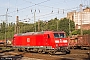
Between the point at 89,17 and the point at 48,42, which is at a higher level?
the point at 89,17

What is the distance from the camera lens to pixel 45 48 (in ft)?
94.2

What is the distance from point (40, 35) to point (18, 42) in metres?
9.32

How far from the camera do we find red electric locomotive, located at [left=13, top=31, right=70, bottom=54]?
89.6ft

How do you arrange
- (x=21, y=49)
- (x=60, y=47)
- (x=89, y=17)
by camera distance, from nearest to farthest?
(x=60, y=47) < (x=21, y=49) < (x=89, y=17)

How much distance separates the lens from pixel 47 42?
2828 cm

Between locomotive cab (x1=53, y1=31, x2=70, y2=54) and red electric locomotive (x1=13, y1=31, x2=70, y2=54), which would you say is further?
red electric locomotive (x1=13, y1=31, x2=70, y2=54)

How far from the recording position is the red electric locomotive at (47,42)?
1075 inches

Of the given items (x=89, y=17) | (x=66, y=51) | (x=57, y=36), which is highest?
(x=89, y=17)

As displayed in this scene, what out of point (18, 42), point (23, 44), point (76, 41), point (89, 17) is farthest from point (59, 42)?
point (89, 17)

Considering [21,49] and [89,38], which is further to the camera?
[89,38]

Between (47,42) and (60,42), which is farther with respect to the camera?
(47,42)

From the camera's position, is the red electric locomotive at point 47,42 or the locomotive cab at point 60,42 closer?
the locomotive cab at point 60,42

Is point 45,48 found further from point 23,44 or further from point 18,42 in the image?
point 18,42

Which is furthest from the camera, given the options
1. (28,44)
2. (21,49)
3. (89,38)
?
(89,38)
